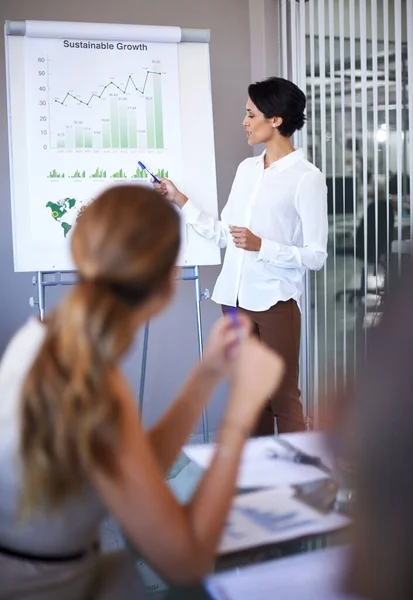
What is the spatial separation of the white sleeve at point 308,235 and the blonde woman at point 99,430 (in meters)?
1.52

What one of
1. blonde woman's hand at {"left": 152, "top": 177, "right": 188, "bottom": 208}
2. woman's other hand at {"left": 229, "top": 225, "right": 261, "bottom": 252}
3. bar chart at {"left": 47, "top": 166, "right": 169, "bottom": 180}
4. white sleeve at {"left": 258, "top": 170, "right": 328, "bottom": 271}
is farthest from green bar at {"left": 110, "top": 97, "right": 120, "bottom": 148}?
white sleeve at {"left": 258, "top": 170, "right": 328, "bottom": 271}

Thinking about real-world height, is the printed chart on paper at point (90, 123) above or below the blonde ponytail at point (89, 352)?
above

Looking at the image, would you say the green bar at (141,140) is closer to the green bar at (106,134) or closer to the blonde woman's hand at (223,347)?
the green bar at (106,134)

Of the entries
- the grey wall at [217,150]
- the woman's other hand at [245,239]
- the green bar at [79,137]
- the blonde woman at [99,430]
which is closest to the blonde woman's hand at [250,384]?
the blonde woman at [99,430]

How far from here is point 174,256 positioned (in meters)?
0.96

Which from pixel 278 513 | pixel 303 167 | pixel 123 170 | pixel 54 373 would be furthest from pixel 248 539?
pixel 123 170

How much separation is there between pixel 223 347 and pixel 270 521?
0.94ft

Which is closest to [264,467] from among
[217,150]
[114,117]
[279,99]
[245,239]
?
[245,239]

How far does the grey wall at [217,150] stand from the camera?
331cm

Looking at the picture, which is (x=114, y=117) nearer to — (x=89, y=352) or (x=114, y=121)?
(x=114, y=121)

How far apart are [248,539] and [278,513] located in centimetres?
9

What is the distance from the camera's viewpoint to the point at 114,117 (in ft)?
9.27

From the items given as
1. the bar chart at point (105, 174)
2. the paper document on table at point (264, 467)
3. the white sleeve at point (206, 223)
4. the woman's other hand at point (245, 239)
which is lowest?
the paper document on table at point (264, 467)

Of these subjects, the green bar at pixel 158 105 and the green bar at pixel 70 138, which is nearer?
the green bar at pixel 70 138
